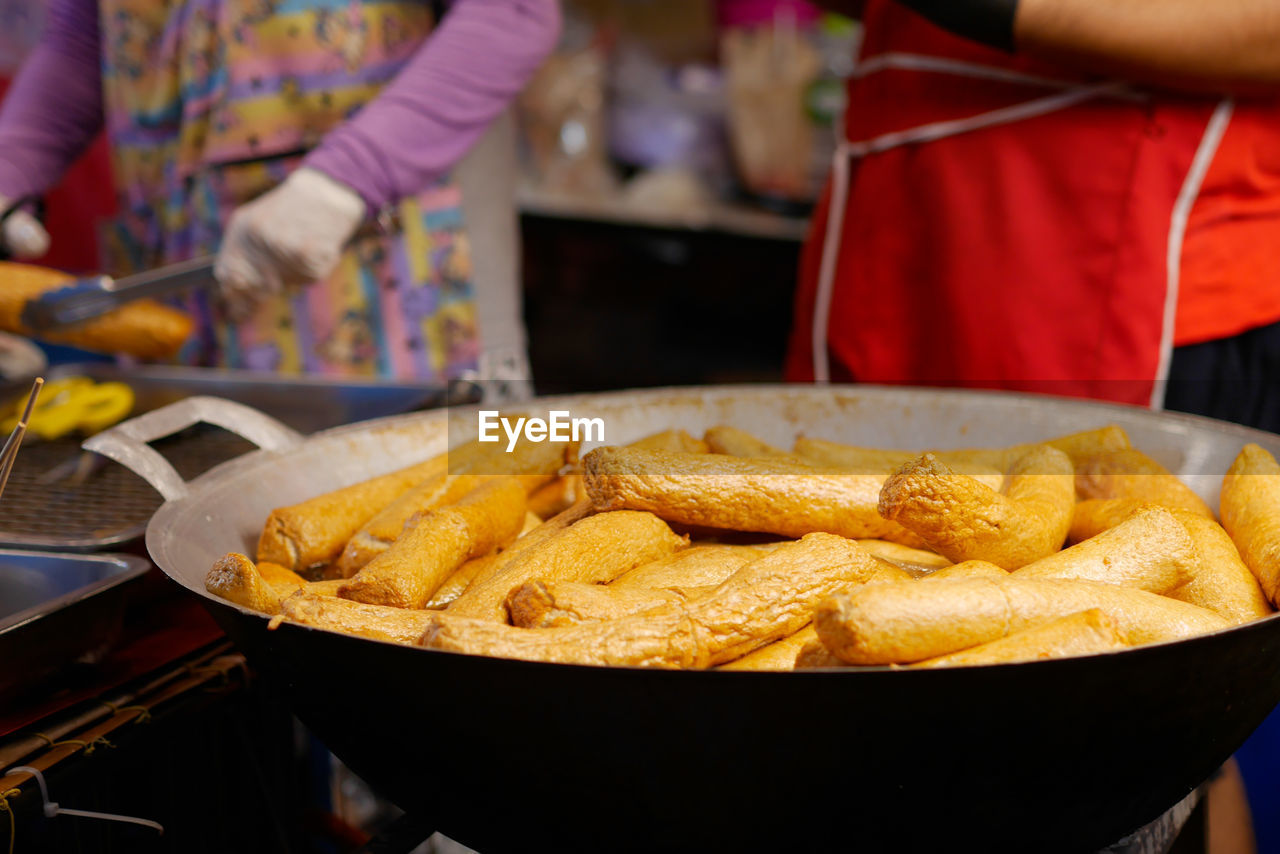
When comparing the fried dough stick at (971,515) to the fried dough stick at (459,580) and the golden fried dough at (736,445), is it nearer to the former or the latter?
the golden fried dough at (736,445)

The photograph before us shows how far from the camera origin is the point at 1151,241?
1.36 metres

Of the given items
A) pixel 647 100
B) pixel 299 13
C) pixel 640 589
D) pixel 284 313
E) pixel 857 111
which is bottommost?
pixel 640 589

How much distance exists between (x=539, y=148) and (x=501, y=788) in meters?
3.81

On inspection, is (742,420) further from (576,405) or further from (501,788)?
(501,788)

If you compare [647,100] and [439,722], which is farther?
[647,100]

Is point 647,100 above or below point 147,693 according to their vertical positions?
above

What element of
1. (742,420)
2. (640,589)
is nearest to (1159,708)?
(640,589)

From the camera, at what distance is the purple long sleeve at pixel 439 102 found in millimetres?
1531

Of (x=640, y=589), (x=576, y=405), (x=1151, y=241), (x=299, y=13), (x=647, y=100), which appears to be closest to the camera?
(x=640, y=589)

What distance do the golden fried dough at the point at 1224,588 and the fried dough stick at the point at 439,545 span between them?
1.86ft

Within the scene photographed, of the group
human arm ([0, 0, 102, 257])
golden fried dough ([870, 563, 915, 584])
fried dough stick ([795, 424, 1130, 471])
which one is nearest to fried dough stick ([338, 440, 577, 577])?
fried dough stick ([795, 424, 1130, 471])

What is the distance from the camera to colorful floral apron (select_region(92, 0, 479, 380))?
1.71 m

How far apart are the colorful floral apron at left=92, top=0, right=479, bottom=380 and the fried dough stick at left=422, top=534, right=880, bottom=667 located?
1.28m
